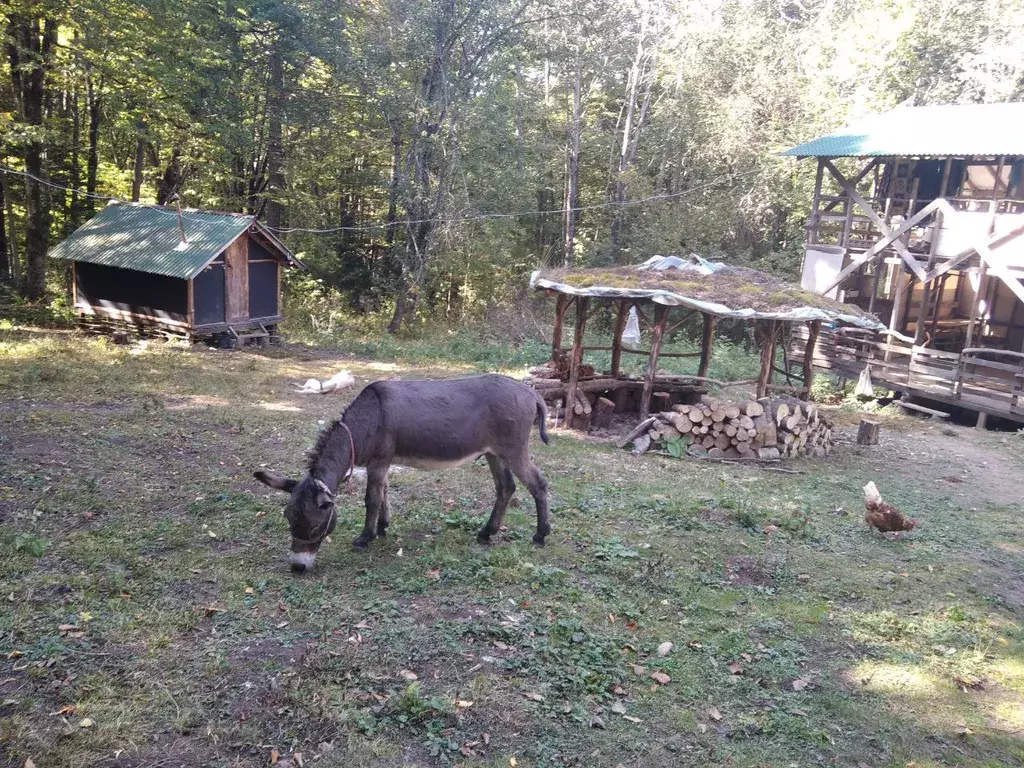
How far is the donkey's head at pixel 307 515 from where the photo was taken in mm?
6477

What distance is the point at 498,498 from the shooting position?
26.2 ft

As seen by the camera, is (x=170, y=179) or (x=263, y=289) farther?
(x=170, y=179)

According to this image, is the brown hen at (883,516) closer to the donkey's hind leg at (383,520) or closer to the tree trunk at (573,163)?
the donkey's hind leg at (383,520)

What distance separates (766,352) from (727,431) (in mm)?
1876

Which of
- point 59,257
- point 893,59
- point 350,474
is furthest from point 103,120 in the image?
point 893,59

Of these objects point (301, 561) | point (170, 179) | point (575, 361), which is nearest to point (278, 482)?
point (301, 561)

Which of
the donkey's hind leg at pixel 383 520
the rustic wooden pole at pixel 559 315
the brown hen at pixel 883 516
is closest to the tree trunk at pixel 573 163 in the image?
Result: the rustic wooden pole at pixel 559 315

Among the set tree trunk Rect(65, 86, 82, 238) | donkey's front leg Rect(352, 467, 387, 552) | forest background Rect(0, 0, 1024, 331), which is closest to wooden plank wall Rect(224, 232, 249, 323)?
forest background Rect(0, 0, 1024, 331)

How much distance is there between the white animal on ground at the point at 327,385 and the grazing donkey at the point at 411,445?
8279mm

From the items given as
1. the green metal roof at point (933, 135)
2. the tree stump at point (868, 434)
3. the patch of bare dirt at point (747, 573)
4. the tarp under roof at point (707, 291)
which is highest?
the green metal roof at point (933, 135)

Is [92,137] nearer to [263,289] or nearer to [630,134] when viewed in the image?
[263,289]

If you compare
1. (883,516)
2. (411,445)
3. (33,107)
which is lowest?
(883,516)

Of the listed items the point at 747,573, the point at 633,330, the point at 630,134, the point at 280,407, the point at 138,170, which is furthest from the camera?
the point at 630,134

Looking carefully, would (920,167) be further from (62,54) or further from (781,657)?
(62,54)
